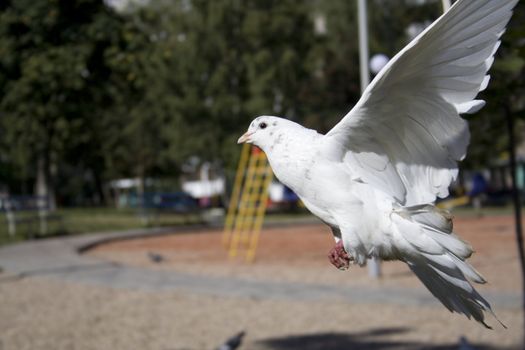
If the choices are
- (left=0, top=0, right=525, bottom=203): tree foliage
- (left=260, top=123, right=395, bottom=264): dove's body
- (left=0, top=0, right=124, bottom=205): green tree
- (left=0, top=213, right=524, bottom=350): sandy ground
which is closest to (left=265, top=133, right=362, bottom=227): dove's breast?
(left=260, top=123, right=395, bottom=264): dove's body

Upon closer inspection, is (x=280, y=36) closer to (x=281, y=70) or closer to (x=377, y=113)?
(x=281, y=70)

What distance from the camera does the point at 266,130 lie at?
103 inches

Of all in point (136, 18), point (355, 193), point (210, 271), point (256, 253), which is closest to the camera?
point (355, 193)

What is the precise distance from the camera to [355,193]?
8.14 feet

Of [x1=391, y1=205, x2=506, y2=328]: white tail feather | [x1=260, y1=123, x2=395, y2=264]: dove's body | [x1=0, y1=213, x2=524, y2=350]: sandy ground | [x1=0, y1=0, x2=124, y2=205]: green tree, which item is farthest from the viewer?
[x1=0, y1=0, x2=124, y2=205]: green tree

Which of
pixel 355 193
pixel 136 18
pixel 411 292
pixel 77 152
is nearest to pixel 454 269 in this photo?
pixel 355 193

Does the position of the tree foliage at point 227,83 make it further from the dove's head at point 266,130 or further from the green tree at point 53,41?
the dove's head at point 266,130

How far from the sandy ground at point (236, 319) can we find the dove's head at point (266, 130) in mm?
3604

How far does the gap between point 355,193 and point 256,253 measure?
11.4 m

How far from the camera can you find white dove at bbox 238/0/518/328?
7.27ft

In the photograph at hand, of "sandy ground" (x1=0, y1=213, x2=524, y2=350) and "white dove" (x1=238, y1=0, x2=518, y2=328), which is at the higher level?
"white dove" (x1=238, y1=0, x2=518, y2=328)

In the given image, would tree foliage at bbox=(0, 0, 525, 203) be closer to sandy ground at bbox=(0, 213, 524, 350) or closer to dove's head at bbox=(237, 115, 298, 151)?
sandy ground at bbox=(0, 213, 524, 350)

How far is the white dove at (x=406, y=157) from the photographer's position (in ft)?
7.27

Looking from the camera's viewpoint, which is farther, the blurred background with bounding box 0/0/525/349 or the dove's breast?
the blurred background with bounding box 0/0/525/349
